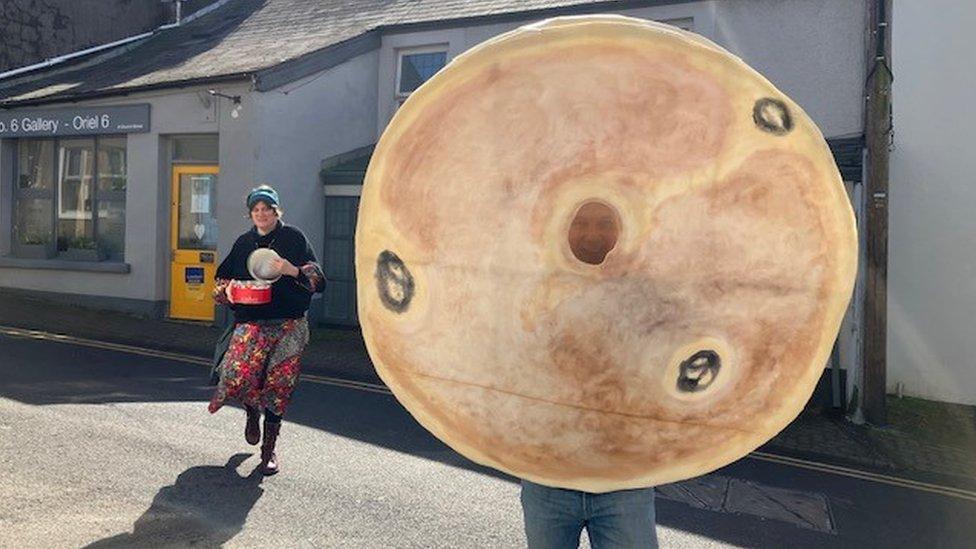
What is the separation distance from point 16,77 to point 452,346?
712 inches

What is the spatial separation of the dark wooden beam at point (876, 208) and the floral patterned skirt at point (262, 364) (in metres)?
5.61

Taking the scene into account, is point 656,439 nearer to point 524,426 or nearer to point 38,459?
point 524,426

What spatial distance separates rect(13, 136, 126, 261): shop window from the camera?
13.6 meters

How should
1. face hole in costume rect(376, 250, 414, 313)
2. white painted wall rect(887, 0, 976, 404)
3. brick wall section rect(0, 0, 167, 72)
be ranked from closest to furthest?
1. face hole in costume rect(376, 250, 414, 313)
2. white painted wall rect(887, 0, 976, 404)
3. brick wall section rect(0, 0, 167, 72)

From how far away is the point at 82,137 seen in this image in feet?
45.7

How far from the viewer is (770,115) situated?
1491mm

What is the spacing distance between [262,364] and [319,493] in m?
0.84

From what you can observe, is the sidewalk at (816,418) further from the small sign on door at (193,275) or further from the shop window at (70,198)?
the shop window at (70,198)

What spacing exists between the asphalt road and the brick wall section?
41.8 feet

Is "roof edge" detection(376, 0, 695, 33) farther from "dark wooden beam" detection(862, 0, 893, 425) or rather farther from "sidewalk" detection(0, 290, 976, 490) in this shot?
"sidewalk" detection(0, 290, 976, 490)

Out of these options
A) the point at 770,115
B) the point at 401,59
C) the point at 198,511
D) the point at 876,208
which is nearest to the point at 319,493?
the point at 198,511

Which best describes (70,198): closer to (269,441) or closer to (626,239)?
(269,441)

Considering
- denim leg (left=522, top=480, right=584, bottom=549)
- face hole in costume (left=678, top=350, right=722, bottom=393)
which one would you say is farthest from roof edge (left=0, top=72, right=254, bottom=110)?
face hole in costume (left=678, top=350, right=722, bottom=393)

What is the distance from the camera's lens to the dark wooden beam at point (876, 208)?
7480 millimetres
